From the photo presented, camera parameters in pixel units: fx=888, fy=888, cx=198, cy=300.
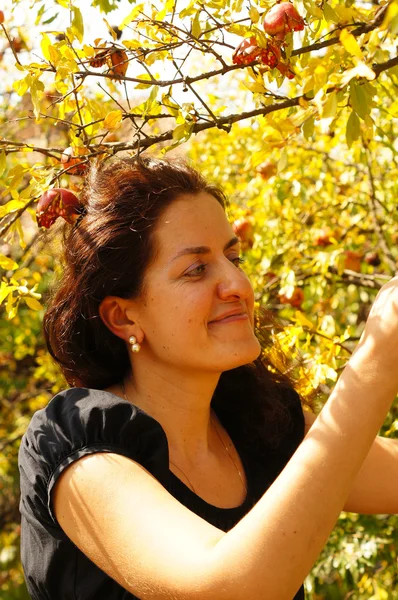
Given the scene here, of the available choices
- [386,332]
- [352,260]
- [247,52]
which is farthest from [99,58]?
[352,260]

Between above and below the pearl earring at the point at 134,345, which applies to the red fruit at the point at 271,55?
above

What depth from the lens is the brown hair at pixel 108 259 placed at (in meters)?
1.71

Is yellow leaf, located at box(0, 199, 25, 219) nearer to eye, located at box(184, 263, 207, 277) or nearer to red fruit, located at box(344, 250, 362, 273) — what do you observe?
eye, located at box(184, 263, 207, 277)

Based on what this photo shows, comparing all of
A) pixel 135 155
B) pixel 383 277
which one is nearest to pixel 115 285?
pixel 135 155

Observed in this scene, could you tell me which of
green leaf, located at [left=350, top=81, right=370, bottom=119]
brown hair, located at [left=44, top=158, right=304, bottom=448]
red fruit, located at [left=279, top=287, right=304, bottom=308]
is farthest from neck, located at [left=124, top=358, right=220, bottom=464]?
red fruit, located at [left=279, top=287, right=304, bottom=308]

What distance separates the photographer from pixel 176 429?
1726 mm

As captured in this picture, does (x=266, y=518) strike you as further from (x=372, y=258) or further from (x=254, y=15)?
(x=372, y=258)

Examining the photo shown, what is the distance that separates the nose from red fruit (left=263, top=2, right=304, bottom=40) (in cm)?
43

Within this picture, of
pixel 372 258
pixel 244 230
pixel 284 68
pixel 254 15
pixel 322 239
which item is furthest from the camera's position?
pixel 372 258

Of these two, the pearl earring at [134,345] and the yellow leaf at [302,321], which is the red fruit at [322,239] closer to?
the yellow leaf at [302,321]

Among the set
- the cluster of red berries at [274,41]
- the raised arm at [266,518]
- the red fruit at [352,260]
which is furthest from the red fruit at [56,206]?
the red fruit at [352,260]

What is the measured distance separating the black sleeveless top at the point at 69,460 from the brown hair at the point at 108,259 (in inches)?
9.0

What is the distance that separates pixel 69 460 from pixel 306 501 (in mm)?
425

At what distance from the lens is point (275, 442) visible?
1.87 metres
